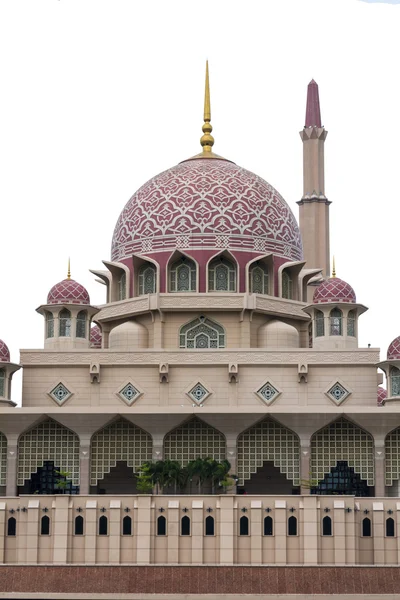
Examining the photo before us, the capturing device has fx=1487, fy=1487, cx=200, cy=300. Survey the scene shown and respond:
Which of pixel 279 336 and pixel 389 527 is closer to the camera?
pixel 389 527

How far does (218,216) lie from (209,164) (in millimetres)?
3415

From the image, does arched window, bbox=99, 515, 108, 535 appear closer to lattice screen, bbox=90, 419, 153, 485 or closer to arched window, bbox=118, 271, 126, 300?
lattice screen, bbox=90, 419, 153, 485

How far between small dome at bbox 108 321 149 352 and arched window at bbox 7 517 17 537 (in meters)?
8.94

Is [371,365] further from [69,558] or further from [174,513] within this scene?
[69,558]

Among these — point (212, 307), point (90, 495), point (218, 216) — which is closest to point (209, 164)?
point (218, 216)

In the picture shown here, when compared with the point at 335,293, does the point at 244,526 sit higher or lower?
lower

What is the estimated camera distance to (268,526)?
1871 inches

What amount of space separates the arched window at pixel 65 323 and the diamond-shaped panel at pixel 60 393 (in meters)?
2.38

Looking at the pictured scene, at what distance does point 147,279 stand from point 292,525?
1344 cm

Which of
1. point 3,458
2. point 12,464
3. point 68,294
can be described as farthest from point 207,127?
point 12,464

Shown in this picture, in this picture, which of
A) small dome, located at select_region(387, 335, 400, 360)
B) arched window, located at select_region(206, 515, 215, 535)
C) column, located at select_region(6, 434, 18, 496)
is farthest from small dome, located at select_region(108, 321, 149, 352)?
small dome, located at select_region(387, 335, 400, 360)

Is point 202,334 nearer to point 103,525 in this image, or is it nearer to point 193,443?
point 193,443

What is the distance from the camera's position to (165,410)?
50.8 metres

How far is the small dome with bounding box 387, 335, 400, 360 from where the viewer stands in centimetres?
5187
